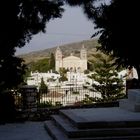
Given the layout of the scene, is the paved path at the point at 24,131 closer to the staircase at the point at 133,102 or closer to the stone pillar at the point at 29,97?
the staircase at the point at 133,102

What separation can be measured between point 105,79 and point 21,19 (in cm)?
1711

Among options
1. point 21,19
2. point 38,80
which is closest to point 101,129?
point 21,19

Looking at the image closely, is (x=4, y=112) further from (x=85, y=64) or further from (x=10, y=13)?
(x=85, y=64)

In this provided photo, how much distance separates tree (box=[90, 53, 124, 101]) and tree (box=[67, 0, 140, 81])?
10.7 metres

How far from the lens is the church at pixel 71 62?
116 m

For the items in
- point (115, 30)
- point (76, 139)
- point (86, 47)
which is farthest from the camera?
point (86, 47)

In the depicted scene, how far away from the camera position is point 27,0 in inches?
398

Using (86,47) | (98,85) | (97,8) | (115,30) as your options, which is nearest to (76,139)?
(97,8)

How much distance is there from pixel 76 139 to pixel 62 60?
113m

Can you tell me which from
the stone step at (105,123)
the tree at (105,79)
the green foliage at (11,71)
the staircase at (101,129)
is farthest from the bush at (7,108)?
the tree at (105,79)

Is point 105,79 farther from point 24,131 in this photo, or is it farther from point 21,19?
point 21,19

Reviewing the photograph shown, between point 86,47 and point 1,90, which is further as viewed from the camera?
point 86,47

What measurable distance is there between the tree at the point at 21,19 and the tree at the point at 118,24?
0.72 meters

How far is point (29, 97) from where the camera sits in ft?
52.9
